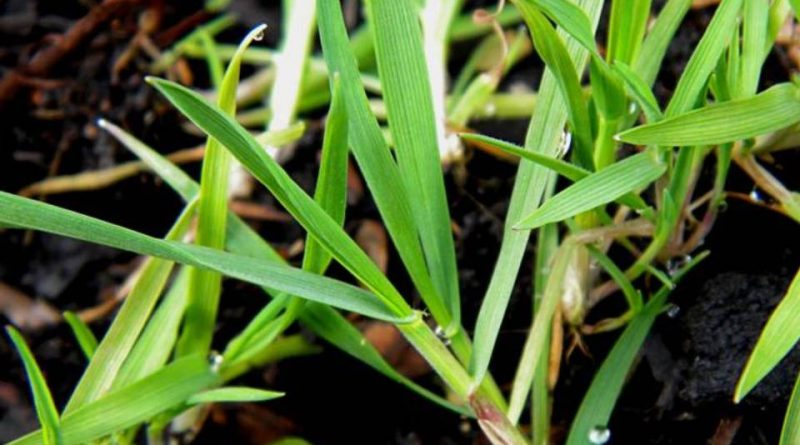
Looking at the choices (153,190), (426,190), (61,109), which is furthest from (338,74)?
(61,109)

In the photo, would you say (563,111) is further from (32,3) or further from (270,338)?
(32,3)

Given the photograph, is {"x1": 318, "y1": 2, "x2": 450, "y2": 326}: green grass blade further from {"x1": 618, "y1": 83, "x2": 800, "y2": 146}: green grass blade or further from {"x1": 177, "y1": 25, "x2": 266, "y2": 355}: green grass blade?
{"x1": 618, "y1": 83, "x2": 800, "y2": 146}: green grass blade

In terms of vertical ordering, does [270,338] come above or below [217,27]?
below

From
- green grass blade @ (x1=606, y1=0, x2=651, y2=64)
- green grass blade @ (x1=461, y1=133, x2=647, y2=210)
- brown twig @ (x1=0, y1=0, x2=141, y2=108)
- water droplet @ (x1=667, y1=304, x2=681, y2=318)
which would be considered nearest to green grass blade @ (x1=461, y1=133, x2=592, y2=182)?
green grass blade @ (x1=461, y1=133, x2=647, y2=210)

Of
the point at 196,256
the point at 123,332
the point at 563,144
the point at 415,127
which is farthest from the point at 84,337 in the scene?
the point at 563,144

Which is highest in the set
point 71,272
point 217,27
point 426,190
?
point 217,27

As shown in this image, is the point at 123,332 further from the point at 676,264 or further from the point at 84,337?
the point at 676,264

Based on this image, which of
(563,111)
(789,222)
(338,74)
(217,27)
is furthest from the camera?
(217,27)
